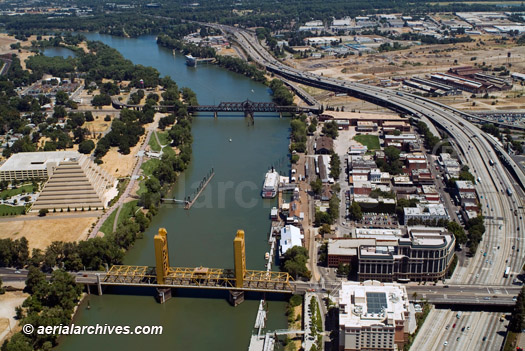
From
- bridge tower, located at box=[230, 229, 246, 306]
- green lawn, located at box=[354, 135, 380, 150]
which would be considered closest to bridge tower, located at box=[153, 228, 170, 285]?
bridge tower, located at box=[230, 229, 246, 306]

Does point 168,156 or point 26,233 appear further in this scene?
point 168,156

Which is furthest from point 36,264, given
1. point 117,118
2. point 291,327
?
point 117,118

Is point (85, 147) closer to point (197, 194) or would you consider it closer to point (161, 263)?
point (197, 194)

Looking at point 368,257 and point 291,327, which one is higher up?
point 368,257

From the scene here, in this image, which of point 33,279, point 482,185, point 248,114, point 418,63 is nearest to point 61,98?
point 248,114

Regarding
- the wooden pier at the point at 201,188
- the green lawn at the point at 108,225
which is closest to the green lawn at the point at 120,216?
the green lawn at the point at 108,225

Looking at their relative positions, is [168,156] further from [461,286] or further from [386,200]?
[461,286]
